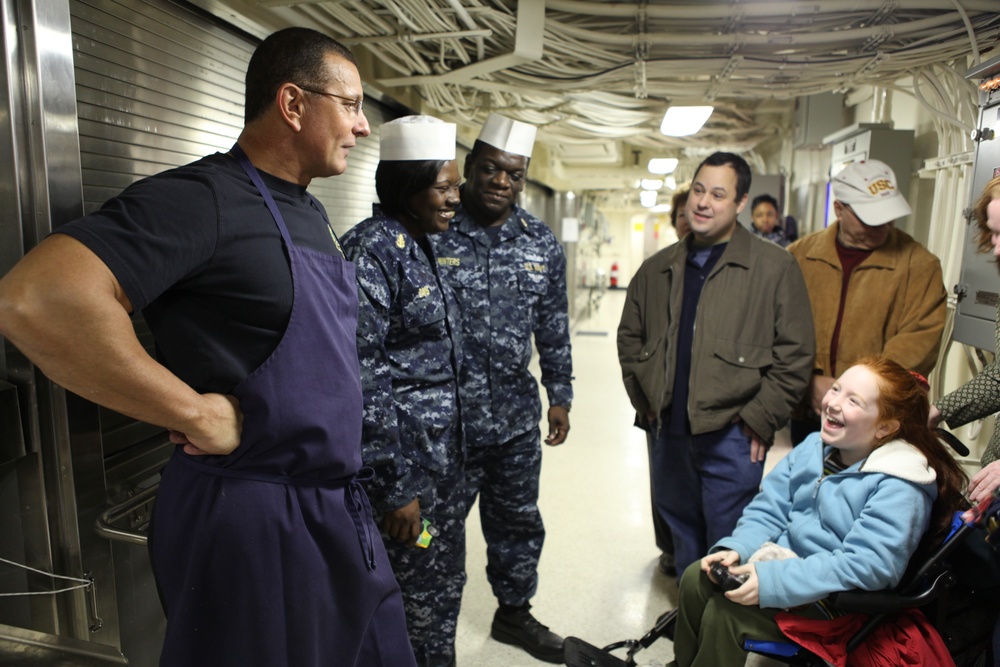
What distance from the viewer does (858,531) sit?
1461 mm

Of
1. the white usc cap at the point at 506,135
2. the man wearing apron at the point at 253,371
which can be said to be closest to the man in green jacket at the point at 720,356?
the white usc cap at the point at 506,135

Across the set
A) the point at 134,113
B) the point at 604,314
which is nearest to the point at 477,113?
the point at 134,113

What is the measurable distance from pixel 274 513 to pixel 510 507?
112cm

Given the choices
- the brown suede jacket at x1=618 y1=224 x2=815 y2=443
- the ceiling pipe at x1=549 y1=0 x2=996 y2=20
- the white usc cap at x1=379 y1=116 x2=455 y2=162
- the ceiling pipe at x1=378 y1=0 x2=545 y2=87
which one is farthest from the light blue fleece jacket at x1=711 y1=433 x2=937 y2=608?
the ceiling pipe at x1=378 y1=0 x2=545 y2=87

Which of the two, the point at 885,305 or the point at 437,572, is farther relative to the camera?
the point at 885,305

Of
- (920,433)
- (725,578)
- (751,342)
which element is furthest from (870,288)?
(725,578)

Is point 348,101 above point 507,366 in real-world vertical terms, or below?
above

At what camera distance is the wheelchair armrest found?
1402 mm

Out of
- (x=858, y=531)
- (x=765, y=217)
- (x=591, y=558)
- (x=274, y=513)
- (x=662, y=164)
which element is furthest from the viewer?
(x=662, y=164)

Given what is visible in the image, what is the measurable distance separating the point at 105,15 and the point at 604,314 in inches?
434

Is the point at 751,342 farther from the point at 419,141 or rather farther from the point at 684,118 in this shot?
the point at 684,118

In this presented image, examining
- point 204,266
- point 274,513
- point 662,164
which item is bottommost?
point 274,513

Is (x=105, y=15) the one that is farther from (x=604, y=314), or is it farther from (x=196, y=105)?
(x=604, y=314)

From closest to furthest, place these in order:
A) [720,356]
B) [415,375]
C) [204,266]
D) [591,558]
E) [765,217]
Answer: [204,266] → [415,375] → [720,356] → [591,558] → [765,217]
